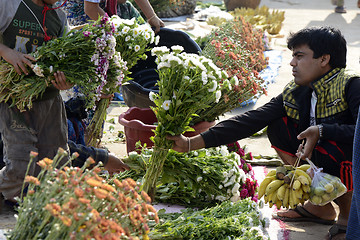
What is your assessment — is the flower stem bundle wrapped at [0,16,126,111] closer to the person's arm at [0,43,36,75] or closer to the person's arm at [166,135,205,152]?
the person's arm at [0,43,36,75]

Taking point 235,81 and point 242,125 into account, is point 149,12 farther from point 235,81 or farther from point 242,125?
point 242,125

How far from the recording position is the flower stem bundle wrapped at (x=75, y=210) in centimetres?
176

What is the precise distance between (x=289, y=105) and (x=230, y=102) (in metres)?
0.67

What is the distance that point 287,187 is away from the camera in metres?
3.32

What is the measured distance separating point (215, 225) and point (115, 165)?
96 cm

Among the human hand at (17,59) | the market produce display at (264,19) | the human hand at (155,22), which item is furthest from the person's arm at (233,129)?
the market produce display at (264,19)

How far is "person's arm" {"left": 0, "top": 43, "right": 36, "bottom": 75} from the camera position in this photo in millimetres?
2895

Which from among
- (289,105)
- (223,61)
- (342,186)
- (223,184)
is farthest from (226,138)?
(223,61)

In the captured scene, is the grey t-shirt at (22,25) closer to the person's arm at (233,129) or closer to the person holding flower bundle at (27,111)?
the person holding flower bundle at (27,111)

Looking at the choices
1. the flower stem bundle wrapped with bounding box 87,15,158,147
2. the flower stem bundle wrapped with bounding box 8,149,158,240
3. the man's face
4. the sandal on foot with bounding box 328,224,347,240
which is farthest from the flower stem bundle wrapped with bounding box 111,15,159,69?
the flower stem bundle wrapped with bounding box 8,149,158,240

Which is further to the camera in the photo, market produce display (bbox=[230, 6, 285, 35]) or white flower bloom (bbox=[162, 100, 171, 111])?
market produce display (bbox=[230, 6, 285, 35])

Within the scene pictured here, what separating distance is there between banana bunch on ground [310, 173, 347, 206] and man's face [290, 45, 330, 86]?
742 millimetres

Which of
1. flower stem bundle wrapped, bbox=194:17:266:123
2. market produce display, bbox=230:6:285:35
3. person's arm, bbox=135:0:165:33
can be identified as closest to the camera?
flower stem bundle wrapped, bbox=194:17:266:123

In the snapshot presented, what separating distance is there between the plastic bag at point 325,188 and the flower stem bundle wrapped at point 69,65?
1.43m
